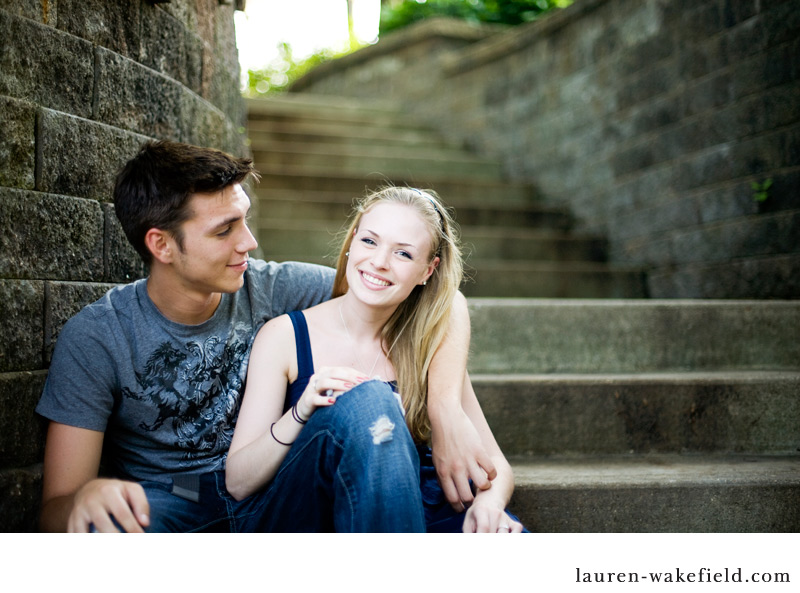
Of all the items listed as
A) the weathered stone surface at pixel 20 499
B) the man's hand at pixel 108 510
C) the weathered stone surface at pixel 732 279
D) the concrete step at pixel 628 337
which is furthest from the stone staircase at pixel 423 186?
the man's hand at pixel 108 510

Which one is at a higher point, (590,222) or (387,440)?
(590,222)

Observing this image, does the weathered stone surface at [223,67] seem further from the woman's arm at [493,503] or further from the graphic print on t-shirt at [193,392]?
the woman's arm at [493,503]

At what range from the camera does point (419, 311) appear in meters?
2.04

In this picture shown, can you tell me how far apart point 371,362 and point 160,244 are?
670 mm

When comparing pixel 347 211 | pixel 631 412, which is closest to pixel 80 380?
pixel 631 412

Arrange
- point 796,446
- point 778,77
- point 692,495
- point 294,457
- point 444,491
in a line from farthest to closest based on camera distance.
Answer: point 778,77
point 796,446
point 692,495
point 444,491
point 294,457

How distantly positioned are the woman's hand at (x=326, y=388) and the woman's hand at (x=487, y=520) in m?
0.45

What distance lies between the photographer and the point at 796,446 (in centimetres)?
245

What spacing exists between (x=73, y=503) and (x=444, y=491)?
894 millimetres

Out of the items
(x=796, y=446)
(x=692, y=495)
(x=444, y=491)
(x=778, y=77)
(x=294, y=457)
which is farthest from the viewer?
(x=778, y=77)

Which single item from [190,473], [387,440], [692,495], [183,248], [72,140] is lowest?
[692,495]

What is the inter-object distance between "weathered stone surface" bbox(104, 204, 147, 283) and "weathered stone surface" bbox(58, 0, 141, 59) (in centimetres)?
49
